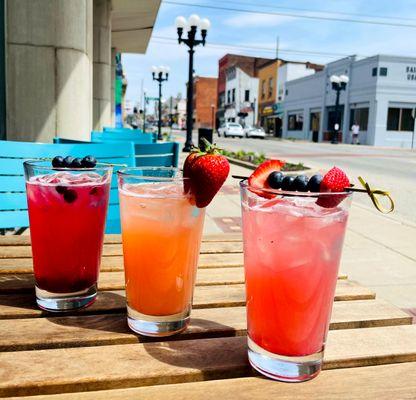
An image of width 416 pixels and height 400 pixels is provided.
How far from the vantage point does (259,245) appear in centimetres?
93

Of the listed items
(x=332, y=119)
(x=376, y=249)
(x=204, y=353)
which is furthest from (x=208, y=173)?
(x=332, y=119)

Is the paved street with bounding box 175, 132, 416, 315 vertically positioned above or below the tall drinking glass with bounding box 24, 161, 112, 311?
below

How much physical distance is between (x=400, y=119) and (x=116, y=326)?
38.9m

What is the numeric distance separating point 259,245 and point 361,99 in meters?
39.0

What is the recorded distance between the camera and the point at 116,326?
101cm

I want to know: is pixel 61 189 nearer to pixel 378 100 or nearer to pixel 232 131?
pixel 378 100

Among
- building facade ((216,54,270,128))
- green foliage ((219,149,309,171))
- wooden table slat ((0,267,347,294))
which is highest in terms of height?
building facade ((216,54,270,128))

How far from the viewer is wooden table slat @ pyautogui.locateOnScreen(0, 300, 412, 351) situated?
0.92 m

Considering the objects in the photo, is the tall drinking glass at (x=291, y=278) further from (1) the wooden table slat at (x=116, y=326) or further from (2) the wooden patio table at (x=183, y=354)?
(1) the wooden table slat at (x=116, y=326)

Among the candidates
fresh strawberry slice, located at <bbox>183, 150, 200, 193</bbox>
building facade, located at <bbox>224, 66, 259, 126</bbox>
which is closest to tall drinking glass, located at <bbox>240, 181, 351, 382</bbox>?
fresh strawberry slice, located at <bbox>183, 150, 200, 193</bbox>

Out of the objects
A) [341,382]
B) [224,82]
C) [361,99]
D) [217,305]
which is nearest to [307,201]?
[341,382]

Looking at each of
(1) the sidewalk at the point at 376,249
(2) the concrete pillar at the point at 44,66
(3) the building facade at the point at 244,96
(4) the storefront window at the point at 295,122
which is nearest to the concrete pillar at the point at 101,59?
(1) the sidewalk at the point at 376,249

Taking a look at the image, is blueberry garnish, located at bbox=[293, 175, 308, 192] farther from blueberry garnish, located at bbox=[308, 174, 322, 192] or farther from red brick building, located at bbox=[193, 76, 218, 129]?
red brick building, located at bbox=[193, 76, 218, 129]

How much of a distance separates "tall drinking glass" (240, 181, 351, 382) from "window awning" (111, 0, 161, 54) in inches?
417
